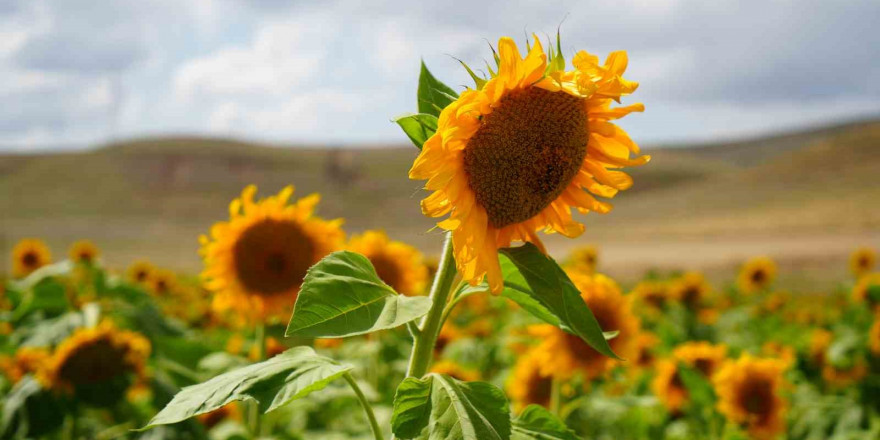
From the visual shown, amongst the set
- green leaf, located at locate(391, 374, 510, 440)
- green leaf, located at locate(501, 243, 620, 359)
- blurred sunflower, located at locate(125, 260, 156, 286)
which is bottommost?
blurred sunflower, located at locate(125, 260, 156, 286)

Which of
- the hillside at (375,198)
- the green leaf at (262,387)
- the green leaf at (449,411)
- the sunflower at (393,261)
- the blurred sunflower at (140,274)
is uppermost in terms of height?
the green leaf at (262,387)

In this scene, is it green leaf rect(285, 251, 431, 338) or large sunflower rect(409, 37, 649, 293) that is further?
large sunflower rect(409, 37, 649, 293)

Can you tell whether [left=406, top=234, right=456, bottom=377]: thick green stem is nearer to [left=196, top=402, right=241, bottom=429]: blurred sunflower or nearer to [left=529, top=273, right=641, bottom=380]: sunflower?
[left=529, top=273, right=641, bottom=380]: sunflower

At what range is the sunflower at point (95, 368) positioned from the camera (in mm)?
2475

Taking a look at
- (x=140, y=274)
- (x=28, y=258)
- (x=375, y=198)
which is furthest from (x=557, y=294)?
(x=375, y=198)

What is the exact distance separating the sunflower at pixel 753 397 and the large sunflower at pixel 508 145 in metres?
2.18

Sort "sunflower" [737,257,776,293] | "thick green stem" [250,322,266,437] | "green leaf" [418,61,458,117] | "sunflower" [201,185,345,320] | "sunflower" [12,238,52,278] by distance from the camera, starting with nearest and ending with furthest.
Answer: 1. "green leaf" [418,61,458,117]
2. "thick green stem" [250,322,266,437]
3. "sunflower" [201,185,345,320]
4. "sunflower" [12,238,52,278]
5. "sunflower" [737,257,776,293]

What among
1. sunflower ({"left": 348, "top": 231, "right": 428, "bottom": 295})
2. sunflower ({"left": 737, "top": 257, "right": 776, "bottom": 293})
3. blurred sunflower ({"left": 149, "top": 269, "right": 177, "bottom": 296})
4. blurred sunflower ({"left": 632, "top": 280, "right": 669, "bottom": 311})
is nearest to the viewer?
sunflower ({"left": 348, "top": 231, "right": 428, "bottom": 295})

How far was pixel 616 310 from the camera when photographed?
2.83 metres

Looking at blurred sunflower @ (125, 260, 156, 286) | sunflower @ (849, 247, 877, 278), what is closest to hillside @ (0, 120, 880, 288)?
sunflower @ (849, 247, 877, 278)

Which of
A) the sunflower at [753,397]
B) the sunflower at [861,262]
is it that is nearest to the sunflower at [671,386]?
the sunflower at [753,397]

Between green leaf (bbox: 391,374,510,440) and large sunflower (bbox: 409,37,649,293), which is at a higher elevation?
large sunflower (bbox: 409,37,649,293)

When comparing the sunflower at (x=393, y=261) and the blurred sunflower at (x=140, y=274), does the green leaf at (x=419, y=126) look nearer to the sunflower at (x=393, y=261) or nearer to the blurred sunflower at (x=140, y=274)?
the sunflower at (x=393, y=261)

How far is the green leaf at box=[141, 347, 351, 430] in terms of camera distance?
3.52 ft
